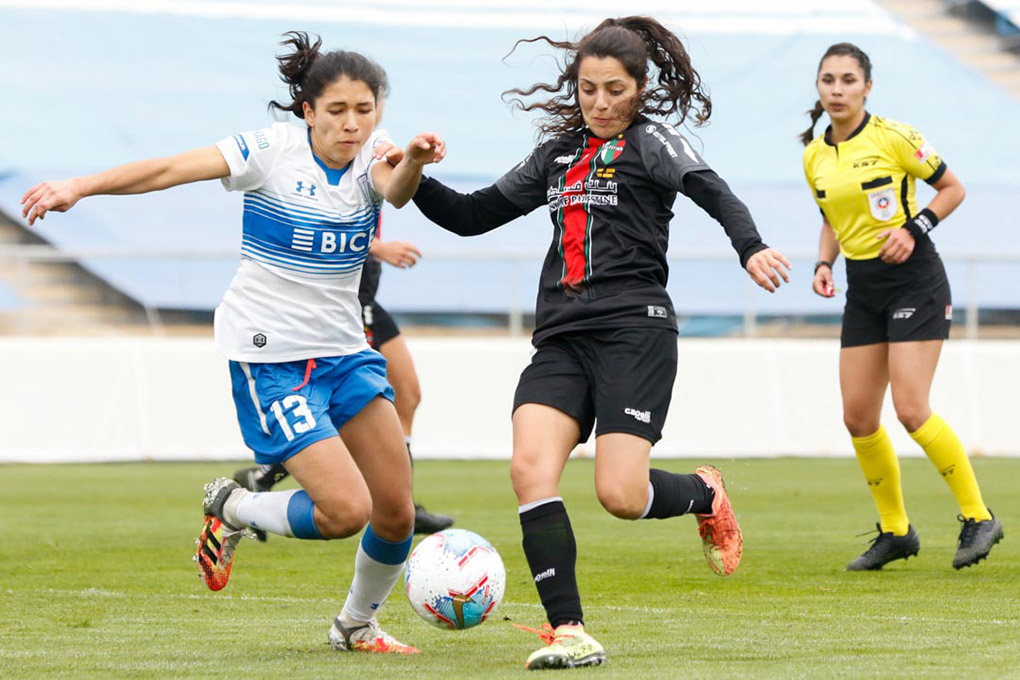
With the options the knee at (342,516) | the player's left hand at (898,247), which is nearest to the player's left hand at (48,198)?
the knee at (342,516)

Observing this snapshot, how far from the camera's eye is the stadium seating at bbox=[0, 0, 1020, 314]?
66.8ft

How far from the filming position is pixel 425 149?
5355mm

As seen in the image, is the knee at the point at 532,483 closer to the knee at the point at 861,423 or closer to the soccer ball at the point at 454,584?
the soccer ball at the point at 454,584

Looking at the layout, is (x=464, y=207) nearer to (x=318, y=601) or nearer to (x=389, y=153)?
(x=389, y=153)

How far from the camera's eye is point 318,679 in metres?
4.85

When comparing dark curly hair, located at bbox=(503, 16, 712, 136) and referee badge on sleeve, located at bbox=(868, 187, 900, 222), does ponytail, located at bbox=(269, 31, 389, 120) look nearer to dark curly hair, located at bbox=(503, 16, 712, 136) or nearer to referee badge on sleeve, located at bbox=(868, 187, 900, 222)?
dark curly hair, located at bbox=(503, 16, 712, 136)

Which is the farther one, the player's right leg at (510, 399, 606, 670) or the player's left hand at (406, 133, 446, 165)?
the player's left hand at (406, 133, 446, 165)

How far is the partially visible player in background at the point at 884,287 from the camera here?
7559 millimetres

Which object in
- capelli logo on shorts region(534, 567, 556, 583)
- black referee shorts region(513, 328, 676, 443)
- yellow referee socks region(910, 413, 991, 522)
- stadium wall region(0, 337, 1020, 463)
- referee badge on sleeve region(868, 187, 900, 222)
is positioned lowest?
stadium wall region(0, 337, 1020, 463)

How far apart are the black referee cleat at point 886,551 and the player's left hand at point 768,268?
3.03 meters

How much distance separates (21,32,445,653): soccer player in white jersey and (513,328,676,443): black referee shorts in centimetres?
62

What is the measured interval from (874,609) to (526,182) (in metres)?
2.05

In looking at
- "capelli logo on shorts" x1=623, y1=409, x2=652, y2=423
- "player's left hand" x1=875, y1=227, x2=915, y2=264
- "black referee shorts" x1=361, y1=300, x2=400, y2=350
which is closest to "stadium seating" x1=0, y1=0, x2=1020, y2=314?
"black referee shorts" x1=361, y1=300, x2=400, y2=350

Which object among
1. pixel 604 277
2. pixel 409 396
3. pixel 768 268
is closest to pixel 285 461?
pixel 604 277
